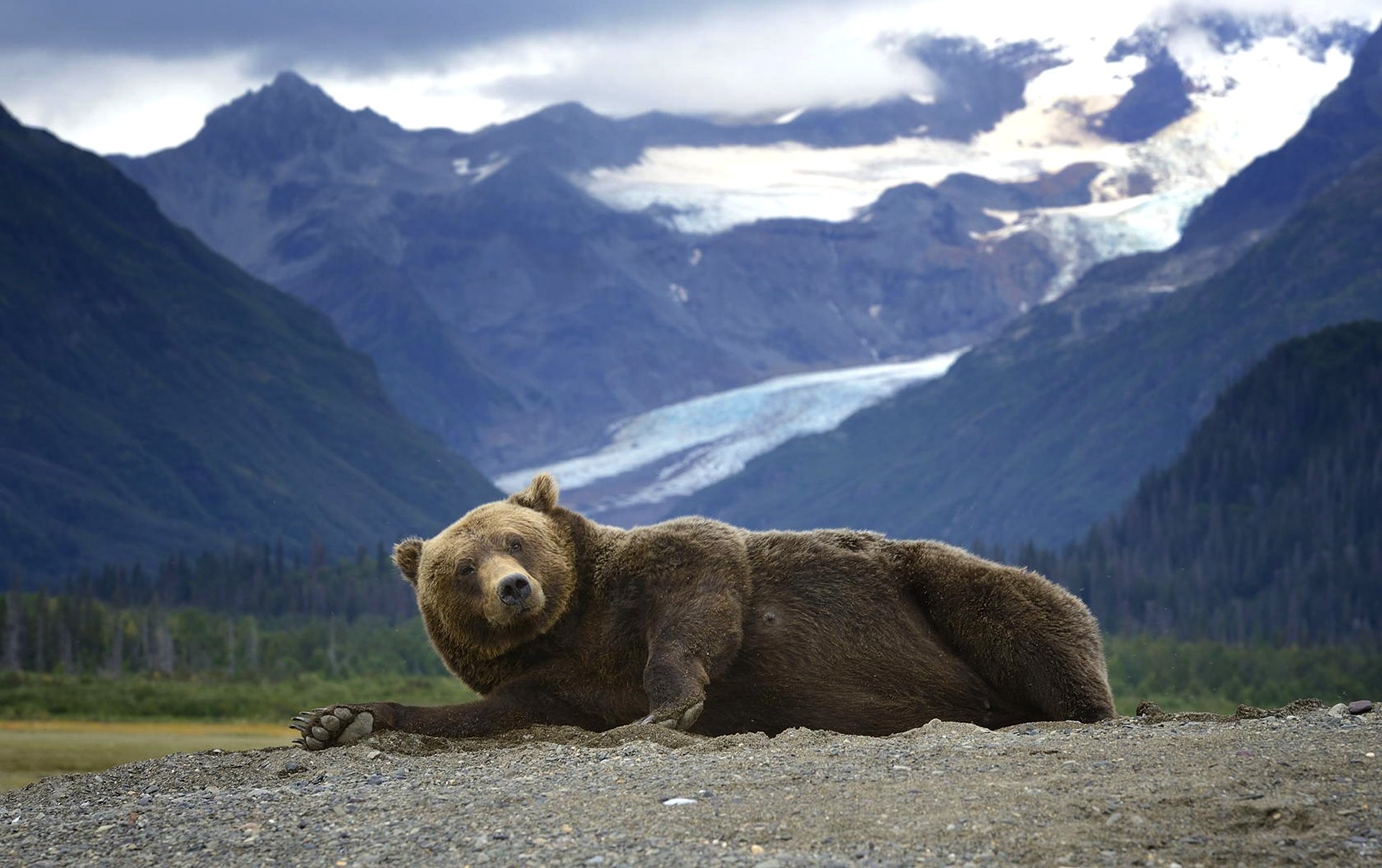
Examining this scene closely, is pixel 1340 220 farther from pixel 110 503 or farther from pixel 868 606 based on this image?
pixel 868 606

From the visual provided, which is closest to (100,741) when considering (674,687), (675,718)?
(674,687)

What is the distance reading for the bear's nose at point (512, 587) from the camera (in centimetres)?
1214

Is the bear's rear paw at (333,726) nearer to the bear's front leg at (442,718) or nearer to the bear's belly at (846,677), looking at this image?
the bear's front leg at (442,718)

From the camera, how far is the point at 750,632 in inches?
504

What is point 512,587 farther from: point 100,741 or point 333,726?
point 100,741

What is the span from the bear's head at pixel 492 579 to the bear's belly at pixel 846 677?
1.38 meters

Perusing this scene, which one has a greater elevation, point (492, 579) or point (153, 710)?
point (492, 579)

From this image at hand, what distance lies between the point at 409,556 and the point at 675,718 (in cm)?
317

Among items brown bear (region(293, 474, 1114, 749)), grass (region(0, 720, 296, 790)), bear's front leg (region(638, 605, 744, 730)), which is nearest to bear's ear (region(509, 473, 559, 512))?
brown bear (region(293, 474, 1114, 749))

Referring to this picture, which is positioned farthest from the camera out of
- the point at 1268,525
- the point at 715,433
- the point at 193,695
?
the point at 715,433

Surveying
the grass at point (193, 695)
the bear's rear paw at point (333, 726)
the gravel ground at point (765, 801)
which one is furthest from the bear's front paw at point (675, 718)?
the grass at point (193, 695)

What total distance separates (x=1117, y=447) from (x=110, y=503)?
344ft

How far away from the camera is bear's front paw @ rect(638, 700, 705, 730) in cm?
1180

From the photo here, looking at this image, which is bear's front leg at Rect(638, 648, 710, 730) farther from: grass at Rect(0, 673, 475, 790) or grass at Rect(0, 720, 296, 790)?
grass at Rect(0, 673, 475, 790)
